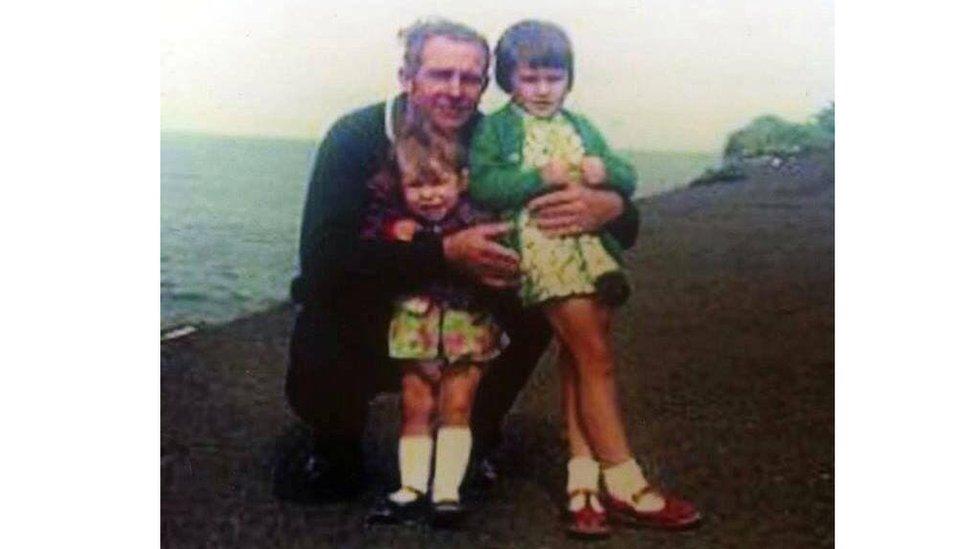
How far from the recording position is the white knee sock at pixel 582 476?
2.20 meters

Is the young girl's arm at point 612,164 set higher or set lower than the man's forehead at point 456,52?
lower

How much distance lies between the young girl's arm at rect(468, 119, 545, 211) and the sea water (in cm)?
17

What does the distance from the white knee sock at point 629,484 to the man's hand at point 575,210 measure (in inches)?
15.1

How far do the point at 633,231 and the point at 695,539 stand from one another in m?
0.50

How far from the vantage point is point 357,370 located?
2.22m

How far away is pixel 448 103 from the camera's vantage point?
220 cm

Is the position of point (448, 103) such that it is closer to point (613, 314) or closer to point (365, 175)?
point (365, 175)

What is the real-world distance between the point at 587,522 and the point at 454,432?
255 mm

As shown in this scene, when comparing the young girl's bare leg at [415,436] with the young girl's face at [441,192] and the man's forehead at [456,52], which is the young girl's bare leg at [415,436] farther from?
the man's forehead at [456,52]

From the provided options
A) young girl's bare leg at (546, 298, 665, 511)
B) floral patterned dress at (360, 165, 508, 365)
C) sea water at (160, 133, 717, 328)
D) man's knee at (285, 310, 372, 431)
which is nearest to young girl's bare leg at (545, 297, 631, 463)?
young girl's bare leg at (546, 298, 665, 511)

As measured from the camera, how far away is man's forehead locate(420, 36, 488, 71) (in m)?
2.18

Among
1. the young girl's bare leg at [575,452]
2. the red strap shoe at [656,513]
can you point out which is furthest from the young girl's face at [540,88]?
the red strap shoe at [656,513]

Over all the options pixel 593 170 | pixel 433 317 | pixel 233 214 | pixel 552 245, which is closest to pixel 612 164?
pixel 593 170
